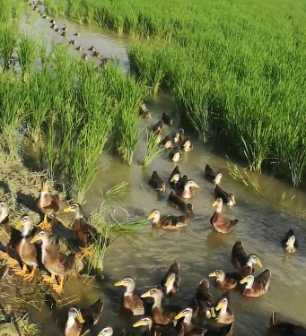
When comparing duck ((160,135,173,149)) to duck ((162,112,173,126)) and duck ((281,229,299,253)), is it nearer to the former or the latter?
duck ((162,112,173,126))

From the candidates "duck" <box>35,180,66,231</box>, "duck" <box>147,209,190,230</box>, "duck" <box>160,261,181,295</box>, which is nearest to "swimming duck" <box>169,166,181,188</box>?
"duck" <box>147,209,190,230</box>

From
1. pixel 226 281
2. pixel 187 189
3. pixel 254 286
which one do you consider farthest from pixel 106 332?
pixel 187 189

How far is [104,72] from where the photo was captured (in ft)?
32.6

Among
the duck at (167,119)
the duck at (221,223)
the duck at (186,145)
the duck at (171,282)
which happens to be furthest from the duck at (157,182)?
the duck at (167,119)

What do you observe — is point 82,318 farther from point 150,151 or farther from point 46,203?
point 150,151

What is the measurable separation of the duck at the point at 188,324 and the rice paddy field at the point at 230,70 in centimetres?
367

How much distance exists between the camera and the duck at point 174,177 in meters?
7.22

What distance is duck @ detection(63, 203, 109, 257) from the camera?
5.04 meters

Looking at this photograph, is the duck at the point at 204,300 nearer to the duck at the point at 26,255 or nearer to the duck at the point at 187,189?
the duck at the point at 26,255

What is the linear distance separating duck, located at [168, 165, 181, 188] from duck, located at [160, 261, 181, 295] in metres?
2.37

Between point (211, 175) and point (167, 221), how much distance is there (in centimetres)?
172

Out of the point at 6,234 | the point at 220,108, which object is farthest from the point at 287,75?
the point at 6,234

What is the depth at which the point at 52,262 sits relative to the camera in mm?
4520

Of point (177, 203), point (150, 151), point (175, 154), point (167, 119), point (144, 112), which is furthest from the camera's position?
point (144, 112)
